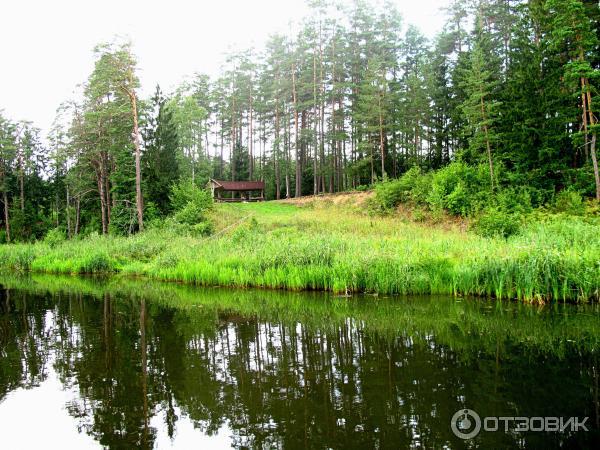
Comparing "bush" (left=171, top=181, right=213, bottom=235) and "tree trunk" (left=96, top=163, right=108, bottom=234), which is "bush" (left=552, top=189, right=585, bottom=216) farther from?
"tree trunk" (left=96, top=163, right=108, bottom=234)

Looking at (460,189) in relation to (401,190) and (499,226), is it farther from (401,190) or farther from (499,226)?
(499,226)

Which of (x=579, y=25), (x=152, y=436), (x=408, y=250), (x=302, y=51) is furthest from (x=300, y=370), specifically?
(x=302, y=51)

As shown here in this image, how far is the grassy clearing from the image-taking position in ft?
36.2

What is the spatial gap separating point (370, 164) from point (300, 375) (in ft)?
106

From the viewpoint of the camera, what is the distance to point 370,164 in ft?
122

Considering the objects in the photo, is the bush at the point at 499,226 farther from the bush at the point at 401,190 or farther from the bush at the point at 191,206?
the bush at the point at 191,206

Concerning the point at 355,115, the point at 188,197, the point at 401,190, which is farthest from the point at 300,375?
the point at 355,115

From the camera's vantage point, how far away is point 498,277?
38.4 feet

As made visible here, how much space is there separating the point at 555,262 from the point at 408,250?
4842 mm

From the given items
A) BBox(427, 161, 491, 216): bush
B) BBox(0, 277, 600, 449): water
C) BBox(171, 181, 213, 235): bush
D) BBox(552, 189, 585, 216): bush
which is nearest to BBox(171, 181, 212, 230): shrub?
BBox(171, 181, 213, 235): bush

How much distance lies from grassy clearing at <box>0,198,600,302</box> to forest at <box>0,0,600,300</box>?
0.08 m

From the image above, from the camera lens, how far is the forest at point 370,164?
14.4m

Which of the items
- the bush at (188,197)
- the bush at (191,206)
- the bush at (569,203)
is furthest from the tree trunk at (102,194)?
the bush at (569,203)

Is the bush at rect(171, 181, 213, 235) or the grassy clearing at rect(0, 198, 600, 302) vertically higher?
the bush at rect(171, 181, 213, 235)
